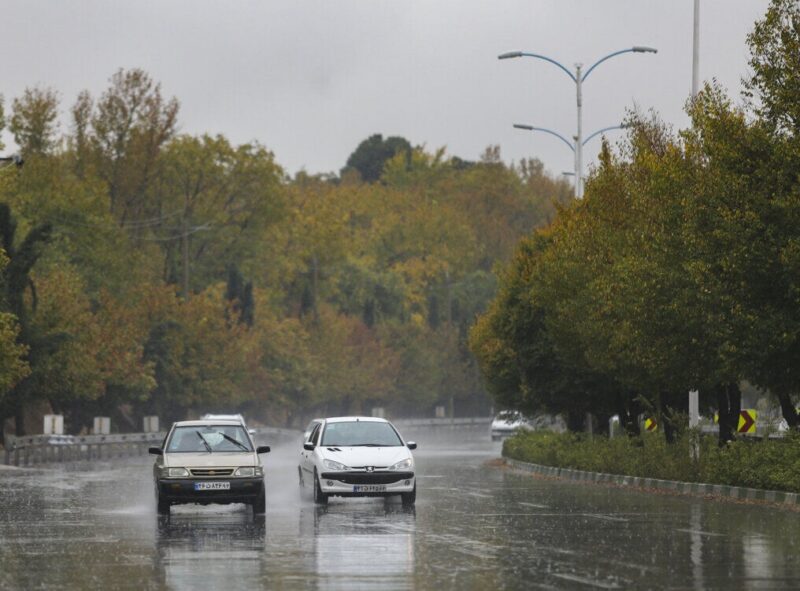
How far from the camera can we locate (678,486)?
3488cm

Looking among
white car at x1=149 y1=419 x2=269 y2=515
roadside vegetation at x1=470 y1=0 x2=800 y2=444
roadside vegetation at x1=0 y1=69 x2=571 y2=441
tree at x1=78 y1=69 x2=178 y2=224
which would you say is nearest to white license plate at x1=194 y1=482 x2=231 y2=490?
white car at x1=149 y1=419 x2=269 y2=515

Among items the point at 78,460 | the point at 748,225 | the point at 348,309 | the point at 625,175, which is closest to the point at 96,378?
the point at 78,460

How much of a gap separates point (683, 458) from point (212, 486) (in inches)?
532

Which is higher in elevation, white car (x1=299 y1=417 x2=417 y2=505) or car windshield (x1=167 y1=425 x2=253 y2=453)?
car windshield (x1=167 y1=425 x2=253 y2=453)

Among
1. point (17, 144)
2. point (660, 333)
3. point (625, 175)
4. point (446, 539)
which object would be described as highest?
point (17, 144)

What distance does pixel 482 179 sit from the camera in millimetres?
153625

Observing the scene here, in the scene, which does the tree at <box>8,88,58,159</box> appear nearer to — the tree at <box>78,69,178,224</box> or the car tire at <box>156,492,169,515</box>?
the tree at <box>78,69,178,224</box>

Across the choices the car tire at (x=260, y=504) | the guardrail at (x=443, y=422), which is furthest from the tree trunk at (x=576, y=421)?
the guardrail at (x=443, y=422)

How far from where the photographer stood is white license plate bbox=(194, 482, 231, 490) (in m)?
25.7

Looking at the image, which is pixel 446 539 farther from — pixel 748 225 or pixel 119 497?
pixel 119 497

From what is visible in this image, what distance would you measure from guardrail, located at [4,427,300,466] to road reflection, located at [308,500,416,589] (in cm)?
2913

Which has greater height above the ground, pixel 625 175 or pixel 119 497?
pixel 625 175

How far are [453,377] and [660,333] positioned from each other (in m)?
95.6

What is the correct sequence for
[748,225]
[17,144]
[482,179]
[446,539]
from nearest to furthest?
[446,539], [748,225], [17,144], [482,179]
